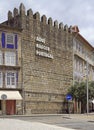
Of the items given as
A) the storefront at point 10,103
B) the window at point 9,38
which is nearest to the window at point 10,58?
the window at point 9,38

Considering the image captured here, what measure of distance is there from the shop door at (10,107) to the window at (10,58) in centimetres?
503

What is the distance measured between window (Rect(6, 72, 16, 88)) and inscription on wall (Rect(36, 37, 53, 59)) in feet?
18.7

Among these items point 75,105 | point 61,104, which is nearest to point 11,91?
point 61,104

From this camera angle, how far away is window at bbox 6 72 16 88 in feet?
163

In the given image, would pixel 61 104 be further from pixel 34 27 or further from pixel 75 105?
pixel 34 27

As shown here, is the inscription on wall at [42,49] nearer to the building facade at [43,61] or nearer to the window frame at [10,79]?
the building facade at [43,61]

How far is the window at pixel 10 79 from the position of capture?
49.8 metres

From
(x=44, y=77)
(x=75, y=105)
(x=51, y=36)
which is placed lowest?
(x=75, y=105)

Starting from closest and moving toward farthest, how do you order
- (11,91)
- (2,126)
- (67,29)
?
(2,126) < (11,91) < (67,29)

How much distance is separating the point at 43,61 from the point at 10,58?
6614 mm

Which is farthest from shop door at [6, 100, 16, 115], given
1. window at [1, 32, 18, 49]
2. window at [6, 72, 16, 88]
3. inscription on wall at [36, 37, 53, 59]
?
inscription on wall at [36, 37, 53, 59]

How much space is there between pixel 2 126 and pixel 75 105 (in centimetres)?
4639

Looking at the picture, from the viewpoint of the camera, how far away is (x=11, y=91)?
49.8m

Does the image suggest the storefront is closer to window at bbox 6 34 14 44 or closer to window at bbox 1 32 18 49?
window at bbox 1 32 18 49
